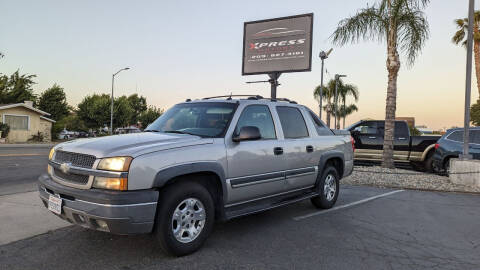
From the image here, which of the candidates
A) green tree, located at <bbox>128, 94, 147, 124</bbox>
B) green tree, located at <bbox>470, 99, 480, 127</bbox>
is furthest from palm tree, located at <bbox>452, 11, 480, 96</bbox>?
green tree, located at <bbox>128, 94, 147, 124</bbox>

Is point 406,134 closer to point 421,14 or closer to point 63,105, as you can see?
point 421,14

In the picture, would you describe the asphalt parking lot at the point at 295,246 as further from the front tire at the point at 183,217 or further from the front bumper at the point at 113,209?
the front bumper at the point at 113,209

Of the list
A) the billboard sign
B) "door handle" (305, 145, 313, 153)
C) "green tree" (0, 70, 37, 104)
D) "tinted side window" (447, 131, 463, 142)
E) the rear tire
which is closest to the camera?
"door handle" (305, 145, 313, 153)

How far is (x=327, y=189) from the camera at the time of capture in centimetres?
642

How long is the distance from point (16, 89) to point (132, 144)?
52782 millimetres

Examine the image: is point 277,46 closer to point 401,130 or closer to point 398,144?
point 401,130

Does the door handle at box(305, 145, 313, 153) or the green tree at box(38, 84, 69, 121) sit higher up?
the green tree at box(38, 84, 69, 121)

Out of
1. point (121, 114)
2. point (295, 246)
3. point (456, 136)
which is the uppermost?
point (121, 114)

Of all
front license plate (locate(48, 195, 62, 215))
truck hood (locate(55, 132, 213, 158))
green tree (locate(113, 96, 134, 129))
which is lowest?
front license plate (locate(48, 195, 62, 215))

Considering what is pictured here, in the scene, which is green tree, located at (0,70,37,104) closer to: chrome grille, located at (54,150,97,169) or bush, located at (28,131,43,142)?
bush, located at (28,131,43,142)

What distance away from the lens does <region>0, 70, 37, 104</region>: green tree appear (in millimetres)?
46250

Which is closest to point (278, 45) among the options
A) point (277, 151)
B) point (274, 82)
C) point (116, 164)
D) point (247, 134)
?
point (274, 82)

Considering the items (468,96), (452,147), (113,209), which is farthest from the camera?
(452,147)

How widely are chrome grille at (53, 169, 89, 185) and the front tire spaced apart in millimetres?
788
